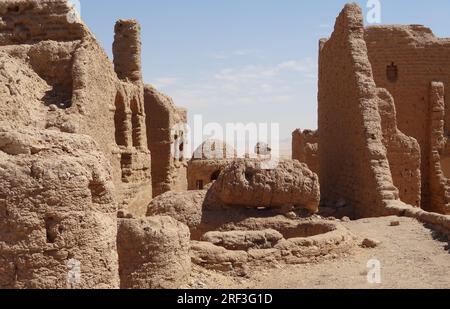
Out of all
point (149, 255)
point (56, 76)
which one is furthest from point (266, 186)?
point (56, 76)

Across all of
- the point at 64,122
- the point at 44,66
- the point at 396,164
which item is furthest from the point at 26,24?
the point at 396,164

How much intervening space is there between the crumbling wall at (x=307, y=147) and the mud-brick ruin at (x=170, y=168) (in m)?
0.05

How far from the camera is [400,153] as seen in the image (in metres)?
14.2

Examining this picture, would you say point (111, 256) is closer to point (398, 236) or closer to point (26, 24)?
point (398, 236)

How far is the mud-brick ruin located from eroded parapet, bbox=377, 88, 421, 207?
0.04m

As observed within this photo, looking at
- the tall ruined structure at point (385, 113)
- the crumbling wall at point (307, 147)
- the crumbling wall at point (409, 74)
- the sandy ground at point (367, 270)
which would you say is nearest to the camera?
the sandy ground at point (367, 270)

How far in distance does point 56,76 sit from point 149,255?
529cm

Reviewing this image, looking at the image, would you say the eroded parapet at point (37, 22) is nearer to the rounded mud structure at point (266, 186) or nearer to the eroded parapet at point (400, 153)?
the rounded mud structure at point (266, 186)

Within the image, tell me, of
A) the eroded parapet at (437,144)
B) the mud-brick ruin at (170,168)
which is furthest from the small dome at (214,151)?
the eroded parapet at (437,144)

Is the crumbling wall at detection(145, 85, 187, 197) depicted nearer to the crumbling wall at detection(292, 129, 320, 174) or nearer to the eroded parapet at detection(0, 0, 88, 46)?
the crumbling wall at detection(292, 129, 320, 174)

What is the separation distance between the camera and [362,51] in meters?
13.2

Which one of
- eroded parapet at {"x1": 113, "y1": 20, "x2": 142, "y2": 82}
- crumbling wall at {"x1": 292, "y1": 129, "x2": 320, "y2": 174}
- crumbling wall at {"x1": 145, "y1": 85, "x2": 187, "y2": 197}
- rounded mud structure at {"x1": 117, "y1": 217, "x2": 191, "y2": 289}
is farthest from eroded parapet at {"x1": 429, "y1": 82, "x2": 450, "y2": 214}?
rounded mud structure at {"x1": 117, "y1": 217, "x2": 191, "y2": 289}

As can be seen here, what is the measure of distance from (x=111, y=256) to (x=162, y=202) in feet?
17.7

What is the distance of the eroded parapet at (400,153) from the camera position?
1398 cm
